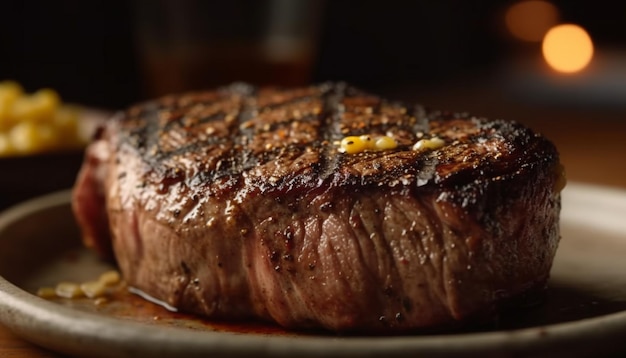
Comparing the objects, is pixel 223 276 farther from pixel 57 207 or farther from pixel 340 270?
pixel 57 207

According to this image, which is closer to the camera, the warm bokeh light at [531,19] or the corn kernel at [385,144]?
the corn kernel at [385,144]

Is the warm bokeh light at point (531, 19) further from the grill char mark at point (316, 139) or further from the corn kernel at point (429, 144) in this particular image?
the corn kernel at point (429, 144)

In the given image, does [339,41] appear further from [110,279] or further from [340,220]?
[340,220]

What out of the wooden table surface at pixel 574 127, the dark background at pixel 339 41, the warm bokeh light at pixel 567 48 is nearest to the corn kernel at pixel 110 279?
A: the dark background at pixel 339 41

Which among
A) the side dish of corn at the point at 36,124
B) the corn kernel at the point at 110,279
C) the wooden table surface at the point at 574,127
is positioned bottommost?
the wooden table surface at the point at 574,127

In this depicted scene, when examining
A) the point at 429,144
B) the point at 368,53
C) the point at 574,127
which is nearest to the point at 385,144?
the point at 429,144

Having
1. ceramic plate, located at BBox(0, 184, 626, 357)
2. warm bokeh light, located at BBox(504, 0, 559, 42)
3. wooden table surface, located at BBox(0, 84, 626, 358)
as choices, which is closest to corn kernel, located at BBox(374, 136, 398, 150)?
ceramic plate, located at BBox(0, 184, 626, 357)

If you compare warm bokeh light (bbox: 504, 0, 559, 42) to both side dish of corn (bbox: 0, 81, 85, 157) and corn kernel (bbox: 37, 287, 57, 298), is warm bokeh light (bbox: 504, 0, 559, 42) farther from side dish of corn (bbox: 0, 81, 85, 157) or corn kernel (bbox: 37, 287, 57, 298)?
corn kernel (bbox: 37, 287, 57, 298)
